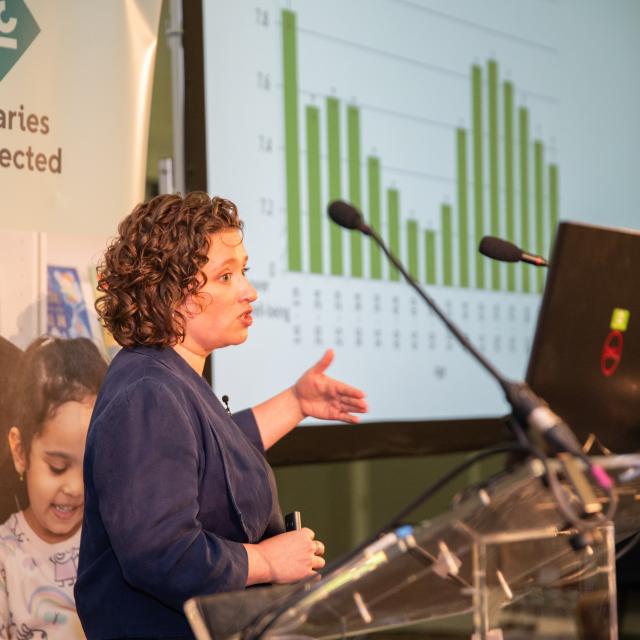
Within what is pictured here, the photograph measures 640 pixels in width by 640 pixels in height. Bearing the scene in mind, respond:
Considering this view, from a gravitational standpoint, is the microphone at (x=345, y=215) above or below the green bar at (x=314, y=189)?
below

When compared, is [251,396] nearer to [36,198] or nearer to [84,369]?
[84,369]

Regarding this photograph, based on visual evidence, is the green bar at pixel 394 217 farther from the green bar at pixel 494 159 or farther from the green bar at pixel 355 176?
the green bar at pixel 494 159

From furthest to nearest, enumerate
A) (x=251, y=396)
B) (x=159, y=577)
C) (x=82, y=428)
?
(x=251, y=396), (x=82, y=428), (x=159, y=577)

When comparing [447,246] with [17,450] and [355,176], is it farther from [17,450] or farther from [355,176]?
[17,450]

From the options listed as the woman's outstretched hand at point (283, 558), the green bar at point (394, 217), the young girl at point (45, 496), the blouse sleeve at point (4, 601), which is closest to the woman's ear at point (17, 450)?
the young girl at point (45, 496)

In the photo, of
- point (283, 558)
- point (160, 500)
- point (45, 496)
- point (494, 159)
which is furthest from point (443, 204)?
point (160, 500)

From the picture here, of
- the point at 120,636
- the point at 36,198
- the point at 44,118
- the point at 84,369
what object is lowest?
the point at 120,636

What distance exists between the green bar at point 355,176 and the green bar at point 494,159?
60 cm

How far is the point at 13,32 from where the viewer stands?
2193mm

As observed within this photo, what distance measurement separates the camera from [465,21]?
3.38 m

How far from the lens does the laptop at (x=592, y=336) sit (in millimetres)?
1519

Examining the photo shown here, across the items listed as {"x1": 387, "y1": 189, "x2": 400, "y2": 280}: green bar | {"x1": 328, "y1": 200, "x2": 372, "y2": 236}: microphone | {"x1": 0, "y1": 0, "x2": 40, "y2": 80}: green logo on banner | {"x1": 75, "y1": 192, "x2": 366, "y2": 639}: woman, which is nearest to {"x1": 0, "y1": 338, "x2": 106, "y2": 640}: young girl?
{"x1": 75, "y1": 192, "x2": 366, "y2": 639}: woman

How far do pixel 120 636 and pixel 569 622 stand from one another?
67 centimetres

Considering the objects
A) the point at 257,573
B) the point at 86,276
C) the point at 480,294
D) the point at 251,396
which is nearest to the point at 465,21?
the point at 480,294
